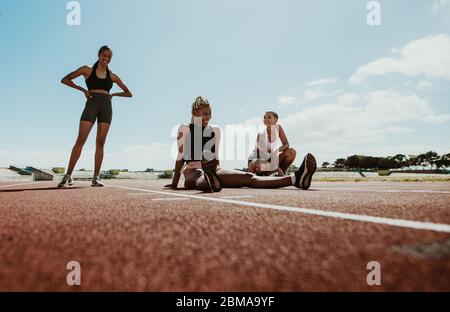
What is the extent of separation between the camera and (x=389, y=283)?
72 centimetres

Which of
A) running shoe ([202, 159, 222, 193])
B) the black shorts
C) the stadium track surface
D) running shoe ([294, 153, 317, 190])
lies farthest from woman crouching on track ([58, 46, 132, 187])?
the stadium track surface

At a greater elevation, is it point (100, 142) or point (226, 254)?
point (100, 142)

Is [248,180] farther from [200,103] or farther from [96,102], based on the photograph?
[96,102]

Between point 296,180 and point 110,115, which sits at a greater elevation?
point 110,115

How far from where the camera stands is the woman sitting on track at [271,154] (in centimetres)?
641

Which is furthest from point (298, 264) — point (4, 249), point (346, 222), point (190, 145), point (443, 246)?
point (190, 145)

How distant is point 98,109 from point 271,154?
3428 millimetres

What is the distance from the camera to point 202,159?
168 inches

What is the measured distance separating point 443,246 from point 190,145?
4.32 metres

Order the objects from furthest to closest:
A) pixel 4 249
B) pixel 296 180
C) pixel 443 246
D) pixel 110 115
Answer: pixel 110 115 → pixel 296 180 → pixel 4 249 → pixel 443 246

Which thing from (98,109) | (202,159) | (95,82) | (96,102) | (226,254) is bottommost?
(226,254)

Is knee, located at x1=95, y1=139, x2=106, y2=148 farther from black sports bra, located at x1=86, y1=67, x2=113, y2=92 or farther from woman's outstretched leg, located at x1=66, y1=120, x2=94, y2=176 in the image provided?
black sports bra, located at x1=86, y1=67, x2=113, y2=92

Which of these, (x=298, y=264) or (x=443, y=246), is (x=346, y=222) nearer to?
(x=443, y=246)

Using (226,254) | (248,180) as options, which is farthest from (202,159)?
(226,254)
